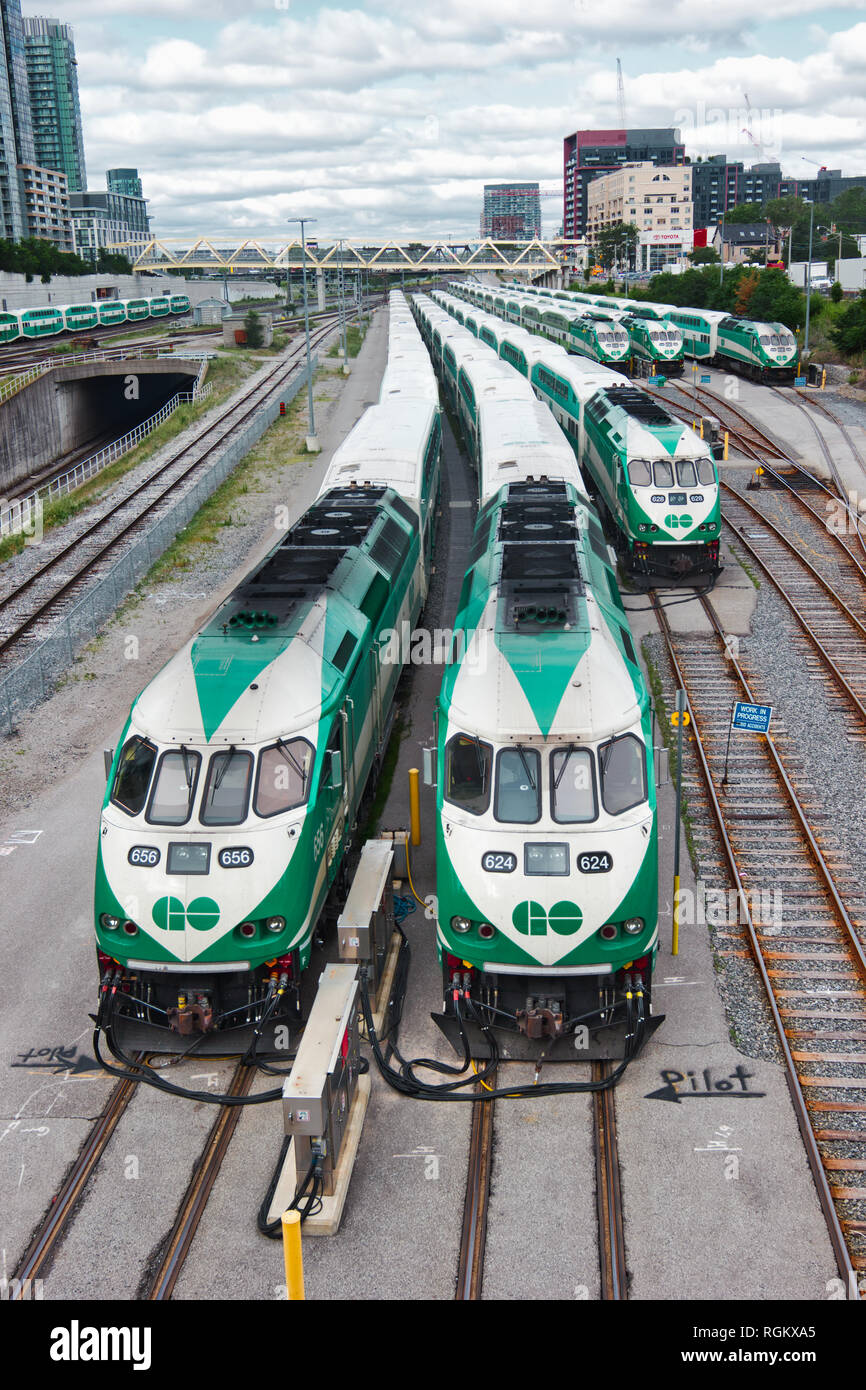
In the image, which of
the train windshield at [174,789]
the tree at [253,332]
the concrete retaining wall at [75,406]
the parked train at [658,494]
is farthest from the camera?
the tree at [253,332]

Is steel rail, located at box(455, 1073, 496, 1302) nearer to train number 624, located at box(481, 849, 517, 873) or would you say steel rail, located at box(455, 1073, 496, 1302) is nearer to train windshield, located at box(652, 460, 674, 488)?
train number 624, located at box(481, 849, 517, 873)

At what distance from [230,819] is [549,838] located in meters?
3.44

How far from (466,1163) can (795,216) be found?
173 m

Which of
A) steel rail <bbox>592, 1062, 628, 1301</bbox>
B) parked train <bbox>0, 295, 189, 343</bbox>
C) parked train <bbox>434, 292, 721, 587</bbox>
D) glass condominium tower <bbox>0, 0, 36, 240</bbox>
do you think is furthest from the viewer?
glass condominium tower <bbox>0, 0, 36, 240</bbox>

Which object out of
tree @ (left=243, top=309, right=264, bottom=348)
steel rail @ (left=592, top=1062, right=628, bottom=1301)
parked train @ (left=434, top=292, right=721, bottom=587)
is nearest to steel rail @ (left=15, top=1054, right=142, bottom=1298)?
steel rail @ (left=592, top=1062, right=628, bottom=1301)

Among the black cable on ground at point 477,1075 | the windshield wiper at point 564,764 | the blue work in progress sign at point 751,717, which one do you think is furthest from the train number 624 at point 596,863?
the blue work in progress sign at point 751,717

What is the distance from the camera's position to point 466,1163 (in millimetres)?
10859

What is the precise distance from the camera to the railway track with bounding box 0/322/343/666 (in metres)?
28.1

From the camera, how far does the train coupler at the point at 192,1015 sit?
39.1ft

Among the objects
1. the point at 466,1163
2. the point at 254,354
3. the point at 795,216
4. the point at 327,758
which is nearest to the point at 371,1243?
the point at 466,1163

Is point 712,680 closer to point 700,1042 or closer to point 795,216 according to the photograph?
point 700,1042

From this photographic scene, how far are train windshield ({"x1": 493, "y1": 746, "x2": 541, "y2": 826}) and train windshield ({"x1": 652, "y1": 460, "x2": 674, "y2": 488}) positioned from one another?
17.0 meters

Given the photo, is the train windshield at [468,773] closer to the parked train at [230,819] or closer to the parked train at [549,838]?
the parked train at [549,838]

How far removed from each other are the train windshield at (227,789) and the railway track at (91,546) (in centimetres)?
1449
